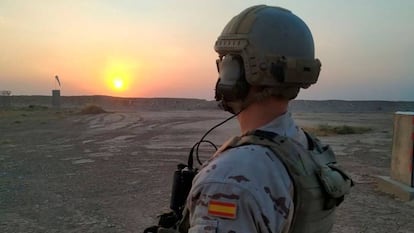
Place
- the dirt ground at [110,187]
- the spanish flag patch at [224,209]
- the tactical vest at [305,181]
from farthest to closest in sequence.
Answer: the dirt ground at [110,187] < the tactical vest at [305,181] < the spanish flag patch at [224,209]

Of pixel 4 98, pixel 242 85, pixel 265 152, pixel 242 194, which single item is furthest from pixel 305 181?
pixel 4 98

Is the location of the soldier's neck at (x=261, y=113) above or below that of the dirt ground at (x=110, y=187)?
above

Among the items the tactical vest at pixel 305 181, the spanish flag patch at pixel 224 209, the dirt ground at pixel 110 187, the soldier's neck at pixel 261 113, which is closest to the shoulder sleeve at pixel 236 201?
the spanish flag patch at pixel 224 209

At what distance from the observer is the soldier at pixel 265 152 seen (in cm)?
128

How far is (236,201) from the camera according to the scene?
126cm

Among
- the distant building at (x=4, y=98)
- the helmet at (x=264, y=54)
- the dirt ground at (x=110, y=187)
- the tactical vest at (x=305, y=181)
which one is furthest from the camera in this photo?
the distant building at (x=4, y=98)

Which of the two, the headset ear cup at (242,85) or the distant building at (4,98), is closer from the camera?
the headset ear cup at (242,85)

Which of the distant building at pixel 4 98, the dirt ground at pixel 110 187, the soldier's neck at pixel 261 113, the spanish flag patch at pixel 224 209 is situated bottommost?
the distant building at pixel 4 98

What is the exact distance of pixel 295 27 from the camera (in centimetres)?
172

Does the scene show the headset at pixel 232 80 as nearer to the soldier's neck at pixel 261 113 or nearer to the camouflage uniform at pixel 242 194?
the soldier's neck at pixel 261 113

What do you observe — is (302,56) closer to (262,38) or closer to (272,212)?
(262,38)

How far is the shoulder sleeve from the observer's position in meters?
1.26

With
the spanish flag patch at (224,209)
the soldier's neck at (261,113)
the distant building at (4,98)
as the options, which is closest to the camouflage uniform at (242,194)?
the spanish flag patch at (224,209)

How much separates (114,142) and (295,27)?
15.1 meters
